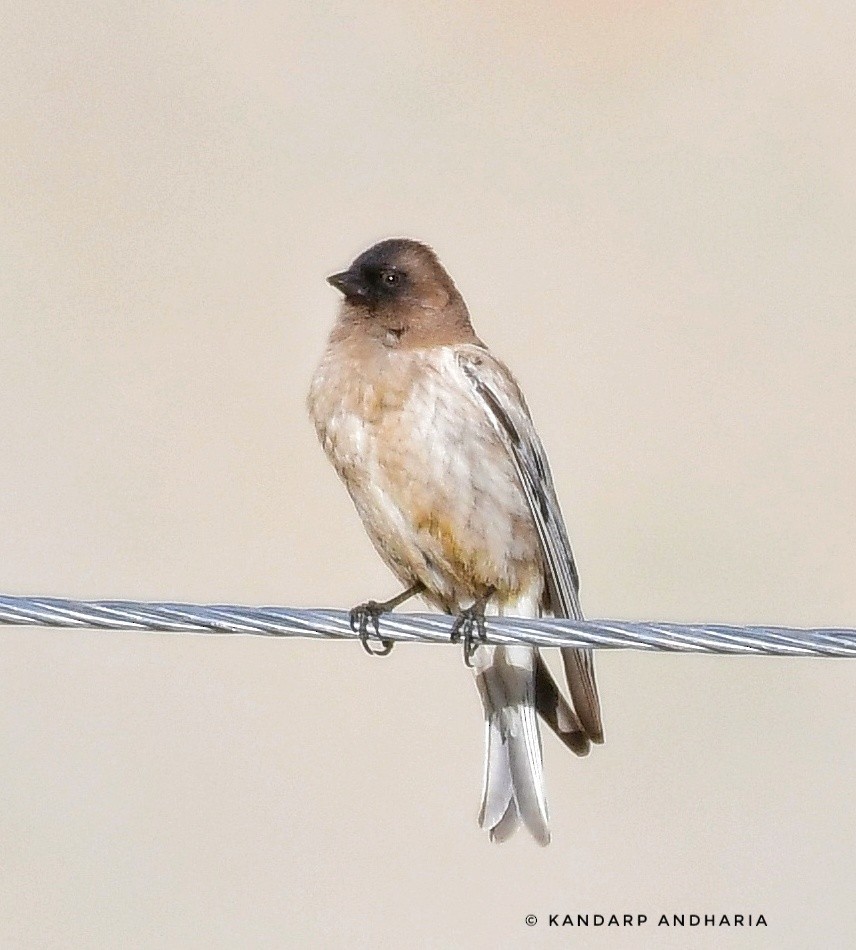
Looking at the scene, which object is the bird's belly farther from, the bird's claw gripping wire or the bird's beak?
the bird's beak

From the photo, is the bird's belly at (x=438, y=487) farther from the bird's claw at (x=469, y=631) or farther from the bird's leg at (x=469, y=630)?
the bird's claw at (x=469, y=631)

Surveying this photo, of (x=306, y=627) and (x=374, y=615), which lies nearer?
(x=306, y=627)

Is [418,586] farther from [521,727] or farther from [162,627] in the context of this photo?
[162,627]

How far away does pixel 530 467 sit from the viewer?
5.67m

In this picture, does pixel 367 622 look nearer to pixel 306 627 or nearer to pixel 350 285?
pixel 306 627

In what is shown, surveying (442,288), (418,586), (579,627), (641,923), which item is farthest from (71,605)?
(641,923)

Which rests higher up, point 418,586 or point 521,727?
point 418,586

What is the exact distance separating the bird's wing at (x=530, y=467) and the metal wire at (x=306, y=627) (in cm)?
180

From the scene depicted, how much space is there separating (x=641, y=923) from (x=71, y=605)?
4406mm

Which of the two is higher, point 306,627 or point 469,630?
point 469,630

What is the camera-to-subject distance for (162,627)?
3.68 meters

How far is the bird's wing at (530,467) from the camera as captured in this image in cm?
560

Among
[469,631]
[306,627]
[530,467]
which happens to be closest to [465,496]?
[530,467]

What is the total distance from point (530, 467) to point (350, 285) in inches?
41.0
